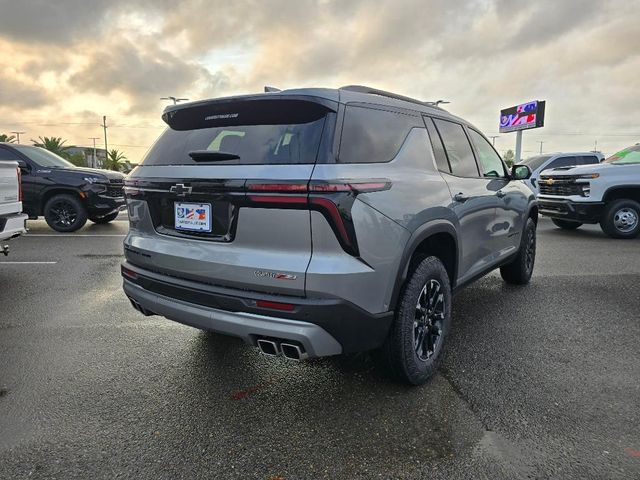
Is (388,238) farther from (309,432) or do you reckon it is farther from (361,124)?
(309,432)

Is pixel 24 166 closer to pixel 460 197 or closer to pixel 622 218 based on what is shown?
pixel 460 197

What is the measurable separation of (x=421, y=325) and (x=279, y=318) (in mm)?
1070

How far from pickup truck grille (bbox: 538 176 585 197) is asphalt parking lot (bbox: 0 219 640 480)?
565 centimetres

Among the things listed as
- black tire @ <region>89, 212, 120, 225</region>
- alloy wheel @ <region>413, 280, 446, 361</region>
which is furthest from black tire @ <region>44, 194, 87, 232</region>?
alloy wheel @ <region>413, 280, 446, 361</region>

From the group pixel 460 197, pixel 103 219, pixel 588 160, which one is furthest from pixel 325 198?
pixel 588 160

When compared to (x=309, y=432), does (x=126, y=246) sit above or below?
above

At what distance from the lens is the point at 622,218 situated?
936 cm

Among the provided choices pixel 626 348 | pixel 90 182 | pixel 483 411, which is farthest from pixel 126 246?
pixel 90 182

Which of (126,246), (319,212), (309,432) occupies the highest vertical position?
(319,212)

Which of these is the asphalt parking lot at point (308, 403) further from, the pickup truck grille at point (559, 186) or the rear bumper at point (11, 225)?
the pickup truck grille at point (559, 186)

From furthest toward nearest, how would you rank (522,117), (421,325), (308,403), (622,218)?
(522,117), (622,218), (421,325), (308,403)

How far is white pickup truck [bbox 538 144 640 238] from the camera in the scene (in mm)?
9211

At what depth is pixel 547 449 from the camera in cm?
237

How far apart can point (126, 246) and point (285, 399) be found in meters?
1.47
